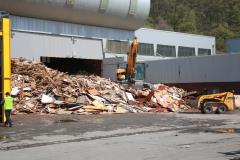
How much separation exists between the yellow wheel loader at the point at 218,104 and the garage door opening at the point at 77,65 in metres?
23.5

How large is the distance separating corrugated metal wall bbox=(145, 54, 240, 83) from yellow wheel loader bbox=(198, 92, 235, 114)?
1181cm

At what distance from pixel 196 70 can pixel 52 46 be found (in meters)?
14.7

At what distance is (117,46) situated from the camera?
57.4 meters

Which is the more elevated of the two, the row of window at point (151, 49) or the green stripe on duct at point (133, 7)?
the green stripe on duct at point (133, 7)

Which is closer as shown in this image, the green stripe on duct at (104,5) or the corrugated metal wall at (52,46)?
the corrugated metal wall at (52,46)

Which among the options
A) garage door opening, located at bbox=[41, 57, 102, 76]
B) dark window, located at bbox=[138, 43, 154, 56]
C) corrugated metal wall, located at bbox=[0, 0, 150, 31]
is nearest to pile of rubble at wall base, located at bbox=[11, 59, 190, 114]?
corrugated metal wall, located at bbox=[0, 0, 150, 31]

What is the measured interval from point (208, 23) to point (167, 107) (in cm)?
11353

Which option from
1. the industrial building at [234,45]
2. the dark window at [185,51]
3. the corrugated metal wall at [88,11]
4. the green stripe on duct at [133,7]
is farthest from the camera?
the industrial building at [234,45]

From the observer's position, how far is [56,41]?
49.9m

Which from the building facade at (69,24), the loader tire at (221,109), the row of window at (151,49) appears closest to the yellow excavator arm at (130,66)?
the loader tire at (221,109)

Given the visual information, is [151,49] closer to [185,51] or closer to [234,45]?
[185,51]

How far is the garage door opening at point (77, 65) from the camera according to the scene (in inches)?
2251

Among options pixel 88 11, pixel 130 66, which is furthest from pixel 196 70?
pixel 88 11

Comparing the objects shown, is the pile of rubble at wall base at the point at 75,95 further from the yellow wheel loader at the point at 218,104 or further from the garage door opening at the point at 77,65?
the garage door opening at the point at 77,65
